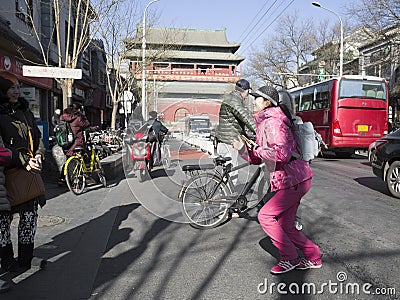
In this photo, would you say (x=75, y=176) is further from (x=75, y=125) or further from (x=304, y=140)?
(x=304, y=140)

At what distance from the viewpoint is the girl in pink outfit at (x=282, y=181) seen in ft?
12.5

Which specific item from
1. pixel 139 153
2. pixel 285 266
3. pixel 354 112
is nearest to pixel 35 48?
pixel 139 153

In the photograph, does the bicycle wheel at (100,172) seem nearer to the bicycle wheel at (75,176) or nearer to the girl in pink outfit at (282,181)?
the bicycle wheel at (75,176)

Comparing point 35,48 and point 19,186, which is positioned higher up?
point 35,48

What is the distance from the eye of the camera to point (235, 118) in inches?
227

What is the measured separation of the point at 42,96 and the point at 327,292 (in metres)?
18.2

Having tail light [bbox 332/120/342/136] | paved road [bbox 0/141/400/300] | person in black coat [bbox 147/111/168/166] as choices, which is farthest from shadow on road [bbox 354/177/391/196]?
tail light [bbox 332/120/342/136]

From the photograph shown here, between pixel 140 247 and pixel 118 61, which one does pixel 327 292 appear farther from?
pixel 118 61

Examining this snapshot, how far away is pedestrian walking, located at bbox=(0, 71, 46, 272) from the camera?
375 cm

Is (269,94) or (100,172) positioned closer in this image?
(269,94)

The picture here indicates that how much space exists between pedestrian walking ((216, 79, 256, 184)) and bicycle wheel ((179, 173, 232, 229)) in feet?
1.01

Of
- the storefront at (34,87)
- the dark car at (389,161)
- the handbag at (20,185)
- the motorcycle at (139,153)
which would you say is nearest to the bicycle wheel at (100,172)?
the motorcycle at (139,153)

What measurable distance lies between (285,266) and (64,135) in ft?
18.5

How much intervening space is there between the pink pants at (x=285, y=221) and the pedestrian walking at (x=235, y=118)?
167cm
